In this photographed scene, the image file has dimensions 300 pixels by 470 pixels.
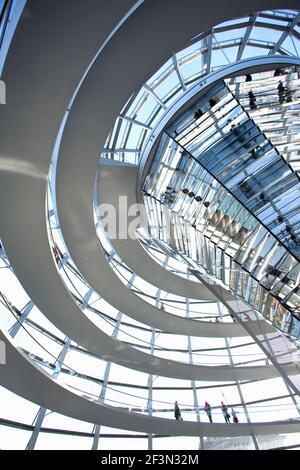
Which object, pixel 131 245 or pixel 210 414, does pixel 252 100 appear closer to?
pixel 131 245

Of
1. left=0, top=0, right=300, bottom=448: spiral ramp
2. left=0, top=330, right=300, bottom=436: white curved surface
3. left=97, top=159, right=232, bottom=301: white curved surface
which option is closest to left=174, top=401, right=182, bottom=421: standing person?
left=0, top=330, right=300, bottom=436: white curved surface

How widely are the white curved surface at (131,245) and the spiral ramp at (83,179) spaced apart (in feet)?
0.14

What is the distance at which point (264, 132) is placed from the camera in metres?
10.4

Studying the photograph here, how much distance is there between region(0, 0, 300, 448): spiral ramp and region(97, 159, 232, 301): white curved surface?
43 mm

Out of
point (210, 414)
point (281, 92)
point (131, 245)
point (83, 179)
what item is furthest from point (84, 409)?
point (281, 92)

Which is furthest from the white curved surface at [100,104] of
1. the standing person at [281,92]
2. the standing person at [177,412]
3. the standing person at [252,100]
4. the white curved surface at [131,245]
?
the standing person at [177,412]

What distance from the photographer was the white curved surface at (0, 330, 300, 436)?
11.5m

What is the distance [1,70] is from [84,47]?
5.44 feet

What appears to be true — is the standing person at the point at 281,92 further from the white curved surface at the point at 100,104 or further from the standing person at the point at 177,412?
the standing person at the point at 177,412

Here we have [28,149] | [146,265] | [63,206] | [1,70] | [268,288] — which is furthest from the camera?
[146,265]

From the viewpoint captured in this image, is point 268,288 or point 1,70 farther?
point 268,288

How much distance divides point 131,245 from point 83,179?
16.1ft

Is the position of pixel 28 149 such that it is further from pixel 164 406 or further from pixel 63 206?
pixel 164 406
